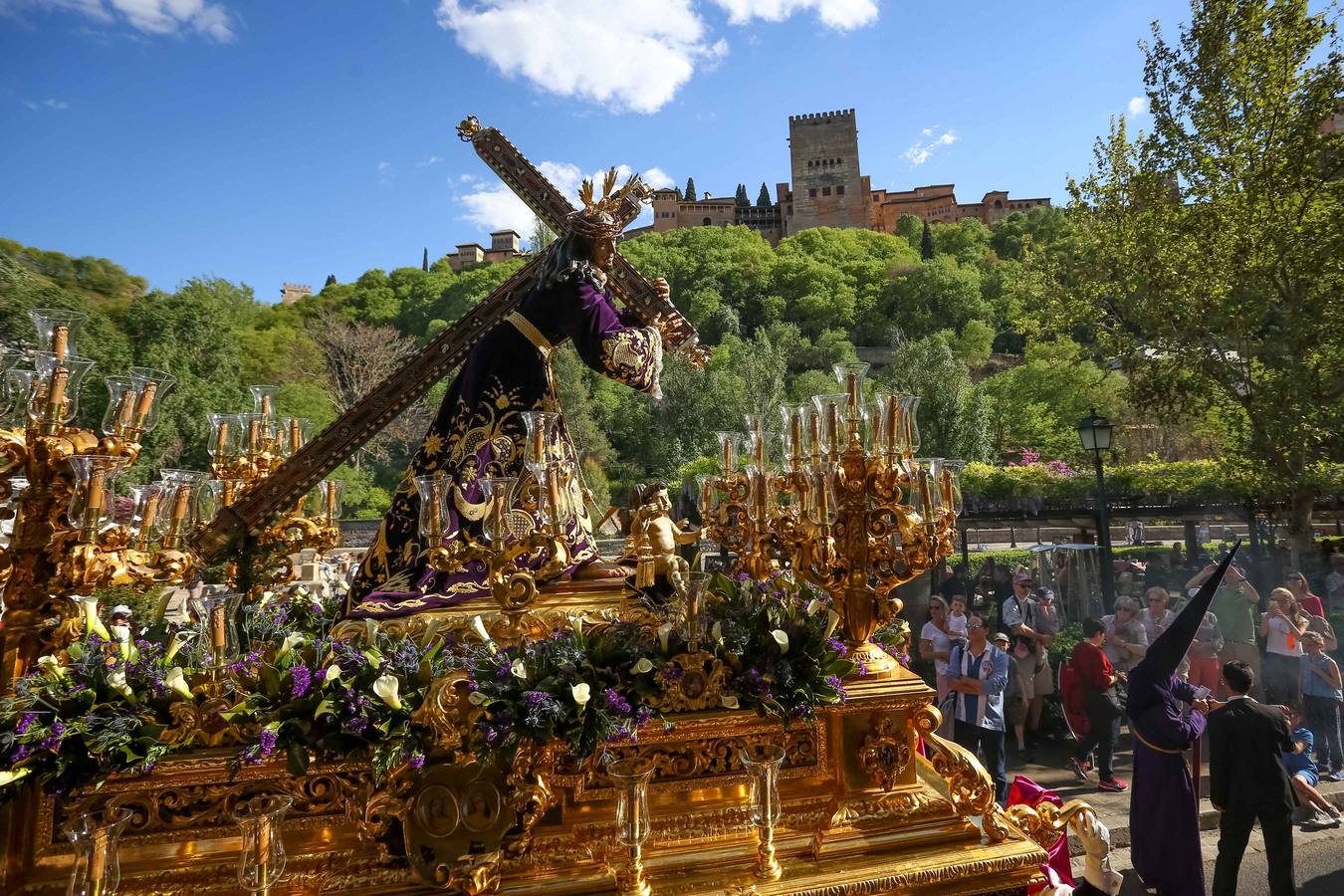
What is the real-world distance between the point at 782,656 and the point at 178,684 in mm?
2386

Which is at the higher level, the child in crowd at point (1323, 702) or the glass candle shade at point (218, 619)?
the glass candle shade at point (218, 619)

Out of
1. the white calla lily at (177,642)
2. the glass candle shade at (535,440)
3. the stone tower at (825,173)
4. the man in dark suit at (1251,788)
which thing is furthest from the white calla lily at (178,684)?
the stone tower at (825,173)

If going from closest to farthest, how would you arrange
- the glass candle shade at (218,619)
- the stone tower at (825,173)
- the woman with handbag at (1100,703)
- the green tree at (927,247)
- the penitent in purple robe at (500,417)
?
1. the glass candle shade at (218,619)
2. the penitent in purple robe at (500,417)
3. the woman with handbag at (1100,703)
4. the green tree at (927,247)
5. the stone tower at (825,173)

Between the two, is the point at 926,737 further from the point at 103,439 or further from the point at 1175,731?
the point at 103,439

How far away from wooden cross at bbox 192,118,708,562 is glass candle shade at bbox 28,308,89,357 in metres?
1.49

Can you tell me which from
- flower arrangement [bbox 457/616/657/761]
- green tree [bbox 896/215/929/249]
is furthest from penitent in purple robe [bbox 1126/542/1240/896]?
green tree [bbox 896/215/929/249]

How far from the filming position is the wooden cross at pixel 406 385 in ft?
14.3

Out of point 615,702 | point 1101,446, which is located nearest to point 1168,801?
point 615,702

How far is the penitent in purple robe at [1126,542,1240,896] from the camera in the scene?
180 inches

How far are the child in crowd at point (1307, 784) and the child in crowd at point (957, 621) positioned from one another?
270cm

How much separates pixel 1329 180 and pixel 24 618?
19.4 meters

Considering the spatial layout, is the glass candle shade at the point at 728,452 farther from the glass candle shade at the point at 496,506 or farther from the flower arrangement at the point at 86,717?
the flower arrangement at the point at 86,717

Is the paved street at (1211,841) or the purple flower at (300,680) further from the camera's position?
the paved street at (1211,841)

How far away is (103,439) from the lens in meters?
2.74
